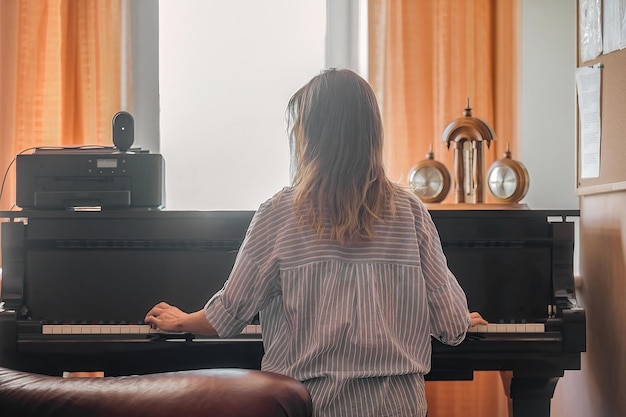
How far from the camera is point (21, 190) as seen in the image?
251 cm

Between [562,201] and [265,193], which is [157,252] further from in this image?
[562,201]

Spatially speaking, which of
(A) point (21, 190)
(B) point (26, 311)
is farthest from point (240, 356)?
(A) point (21, 190)

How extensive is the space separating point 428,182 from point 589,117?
57 centimetres

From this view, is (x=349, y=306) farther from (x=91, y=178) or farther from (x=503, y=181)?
(x=503, y=181)

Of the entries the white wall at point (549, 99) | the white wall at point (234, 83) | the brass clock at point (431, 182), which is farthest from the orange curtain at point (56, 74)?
the white wall at point (549, 99)

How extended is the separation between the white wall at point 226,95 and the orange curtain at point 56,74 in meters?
0.26

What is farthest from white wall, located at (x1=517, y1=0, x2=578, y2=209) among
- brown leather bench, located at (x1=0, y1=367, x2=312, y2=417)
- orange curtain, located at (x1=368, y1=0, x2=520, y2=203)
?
brown leather bench, located at (x1=0, y1=367, x2=312, y2=417)

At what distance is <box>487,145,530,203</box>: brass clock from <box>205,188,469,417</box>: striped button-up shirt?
1.05 meters

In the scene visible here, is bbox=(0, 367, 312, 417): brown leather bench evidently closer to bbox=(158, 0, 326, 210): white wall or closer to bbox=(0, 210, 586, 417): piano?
bbox=(0, 210, 586, 417): piano

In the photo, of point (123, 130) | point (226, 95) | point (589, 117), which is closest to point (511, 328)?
point (589, 117)

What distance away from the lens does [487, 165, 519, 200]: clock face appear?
110 inches

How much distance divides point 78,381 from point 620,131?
212 cm

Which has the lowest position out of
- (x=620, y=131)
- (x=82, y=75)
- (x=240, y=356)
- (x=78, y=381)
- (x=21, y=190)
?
(x=240, y=356)

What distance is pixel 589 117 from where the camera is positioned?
269 cm
